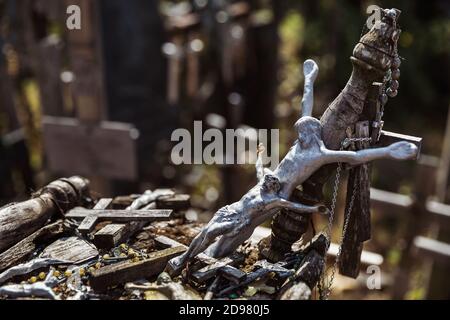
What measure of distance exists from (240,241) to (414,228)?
14.2 ft

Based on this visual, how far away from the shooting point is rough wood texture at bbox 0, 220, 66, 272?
3.66 metres

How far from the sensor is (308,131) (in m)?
3.62

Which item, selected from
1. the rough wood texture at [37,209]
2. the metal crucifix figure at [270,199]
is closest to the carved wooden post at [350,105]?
the metal crucifix figure at [270,199]

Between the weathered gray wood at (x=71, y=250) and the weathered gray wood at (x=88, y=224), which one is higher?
the weathered gray wood at (x=88, y=224)

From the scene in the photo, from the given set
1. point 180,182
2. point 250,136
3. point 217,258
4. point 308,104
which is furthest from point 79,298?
point 180,182

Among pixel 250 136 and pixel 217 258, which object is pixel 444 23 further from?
pixel 217 258

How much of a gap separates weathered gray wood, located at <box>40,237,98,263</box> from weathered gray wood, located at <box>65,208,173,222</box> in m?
0.30

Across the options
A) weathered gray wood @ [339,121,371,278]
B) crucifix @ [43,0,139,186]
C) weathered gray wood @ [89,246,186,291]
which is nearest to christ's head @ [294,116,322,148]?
weathered gray wood @ [339,121,371,278]

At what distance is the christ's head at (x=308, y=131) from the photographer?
3.59 m

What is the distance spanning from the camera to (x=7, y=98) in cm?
812

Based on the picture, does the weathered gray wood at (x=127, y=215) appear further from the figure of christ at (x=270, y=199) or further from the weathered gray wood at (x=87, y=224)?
the figure of christ at (x=270, y=199)

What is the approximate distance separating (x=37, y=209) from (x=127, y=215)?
69cm

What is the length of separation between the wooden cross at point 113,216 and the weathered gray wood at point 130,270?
48 centimetres
